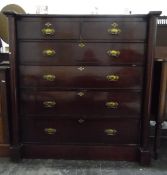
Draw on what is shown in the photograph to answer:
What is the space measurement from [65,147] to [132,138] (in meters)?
0.55

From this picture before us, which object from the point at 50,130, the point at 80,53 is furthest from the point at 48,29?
the point at 50,130

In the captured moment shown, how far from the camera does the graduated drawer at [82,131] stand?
201cm

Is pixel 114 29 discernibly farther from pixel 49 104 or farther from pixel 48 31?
pixel 49 104

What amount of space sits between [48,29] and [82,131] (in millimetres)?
839

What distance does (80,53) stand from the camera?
1.89m

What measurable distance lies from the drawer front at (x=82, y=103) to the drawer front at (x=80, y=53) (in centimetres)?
24

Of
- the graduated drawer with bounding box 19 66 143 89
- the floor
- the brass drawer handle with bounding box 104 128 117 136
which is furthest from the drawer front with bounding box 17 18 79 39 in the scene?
the floor

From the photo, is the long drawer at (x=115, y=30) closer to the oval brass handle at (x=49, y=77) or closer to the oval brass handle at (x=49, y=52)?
the oval brass handle at (x=49, y=52)

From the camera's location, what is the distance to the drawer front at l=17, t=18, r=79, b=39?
6.06 feet

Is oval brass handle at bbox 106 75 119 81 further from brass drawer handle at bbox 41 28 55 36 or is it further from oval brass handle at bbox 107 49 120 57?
brass drawer handle at bbox 41 28 55 36

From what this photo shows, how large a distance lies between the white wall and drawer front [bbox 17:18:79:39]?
35.1 inches

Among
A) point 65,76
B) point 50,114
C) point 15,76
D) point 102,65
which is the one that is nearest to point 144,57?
point 102,65

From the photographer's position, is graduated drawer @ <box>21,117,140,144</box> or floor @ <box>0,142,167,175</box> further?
graduated drawer @ <box>21,117,140,144</box>

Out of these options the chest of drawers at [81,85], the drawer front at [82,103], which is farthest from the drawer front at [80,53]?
the drawer front at [82,103]
